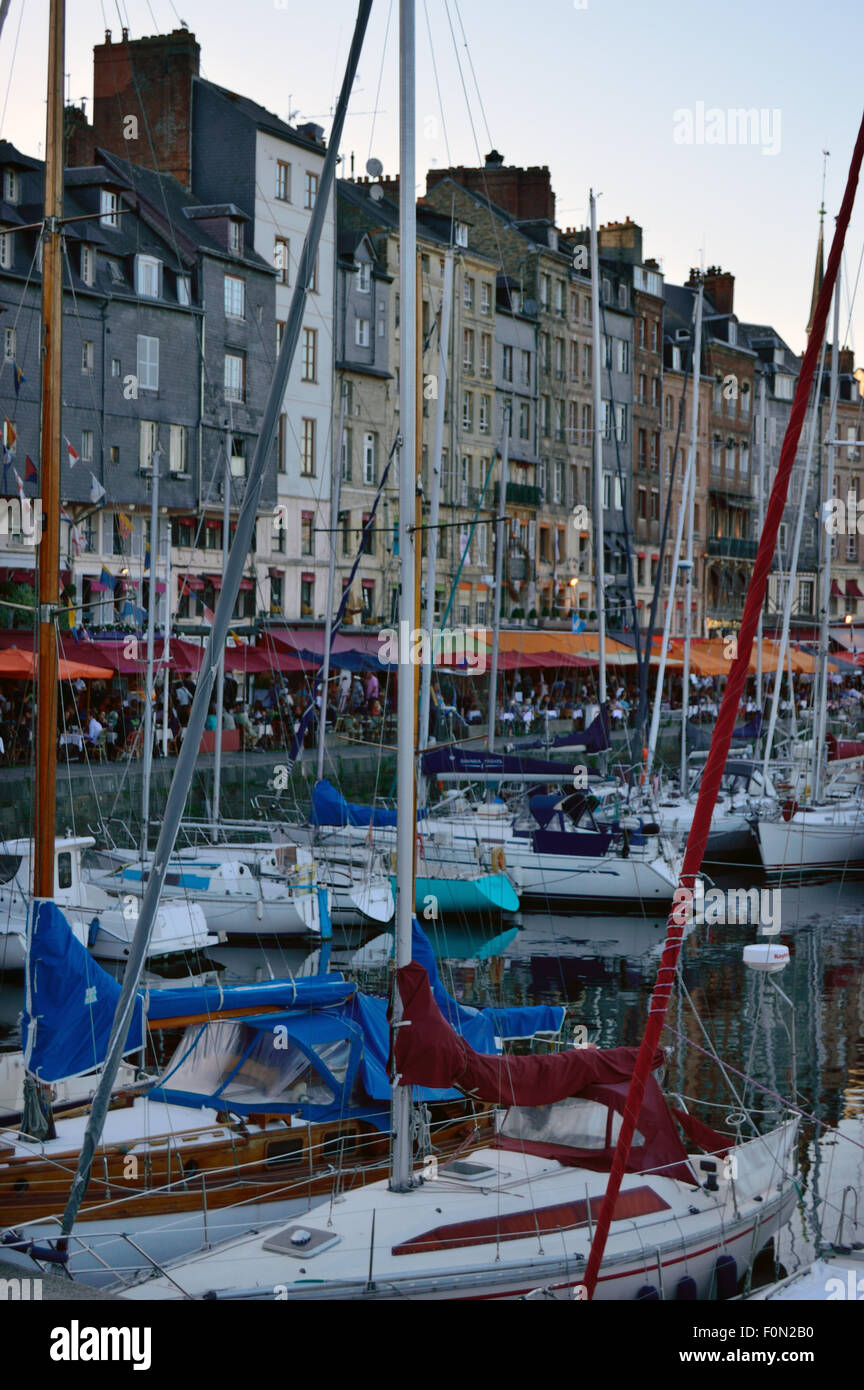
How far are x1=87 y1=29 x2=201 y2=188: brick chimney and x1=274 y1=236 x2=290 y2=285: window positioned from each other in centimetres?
422

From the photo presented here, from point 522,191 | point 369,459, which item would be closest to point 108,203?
point 369,459

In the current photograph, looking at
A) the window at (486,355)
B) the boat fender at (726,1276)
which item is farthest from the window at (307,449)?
the boat fender at (726,1276)

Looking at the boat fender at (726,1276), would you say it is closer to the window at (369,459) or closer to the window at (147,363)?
the window at (147,363)

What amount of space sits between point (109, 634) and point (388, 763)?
7.73 m

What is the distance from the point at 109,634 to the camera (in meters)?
38.8

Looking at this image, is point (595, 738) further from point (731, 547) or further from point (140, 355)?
point (731, 547)

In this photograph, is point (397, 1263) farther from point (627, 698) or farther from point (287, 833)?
point (627, 698)

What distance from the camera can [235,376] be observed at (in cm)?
5359

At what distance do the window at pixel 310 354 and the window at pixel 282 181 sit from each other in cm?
462

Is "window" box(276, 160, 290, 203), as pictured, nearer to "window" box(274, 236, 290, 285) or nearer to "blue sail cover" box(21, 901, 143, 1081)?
"window" box(274, 236, 290, 285)

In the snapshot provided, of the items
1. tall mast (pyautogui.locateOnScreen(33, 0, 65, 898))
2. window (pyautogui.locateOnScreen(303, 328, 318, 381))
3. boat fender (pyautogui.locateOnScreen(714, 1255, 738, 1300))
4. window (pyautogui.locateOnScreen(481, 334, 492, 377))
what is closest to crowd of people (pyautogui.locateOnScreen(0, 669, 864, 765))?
tall mast (pyautogui.locateOnScreen(33, 0, 65, 898))

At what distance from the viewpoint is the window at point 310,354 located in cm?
5822

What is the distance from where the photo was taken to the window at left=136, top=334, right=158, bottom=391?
48906mm
